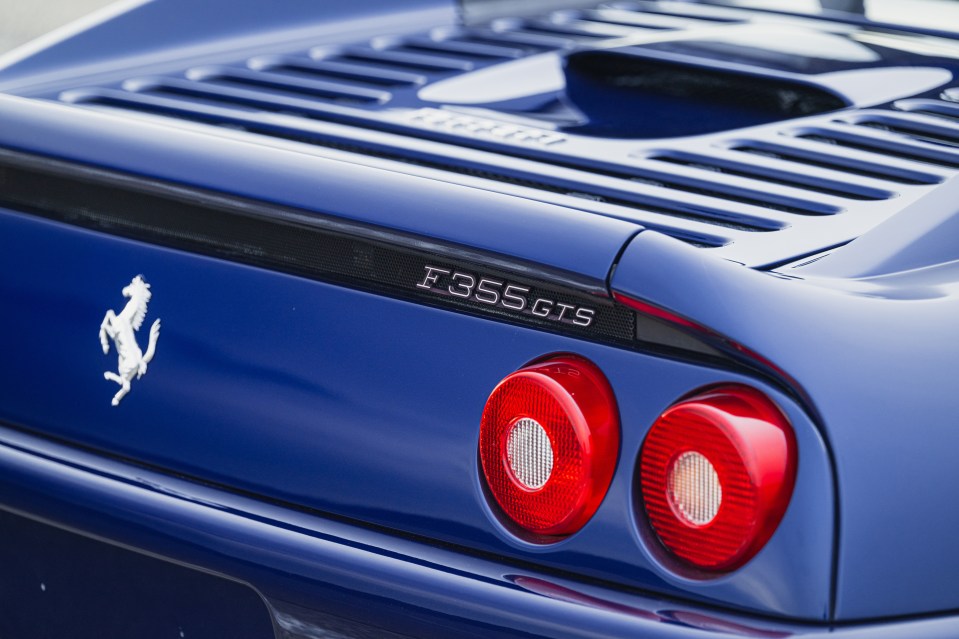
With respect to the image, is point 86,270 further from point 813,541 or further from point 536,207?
point 813,541

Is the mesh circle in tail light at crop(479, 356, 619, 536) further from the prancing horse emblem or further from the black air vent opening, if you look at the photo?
the black air vent opening

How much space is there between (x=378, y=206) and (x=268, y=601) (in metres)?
0.55

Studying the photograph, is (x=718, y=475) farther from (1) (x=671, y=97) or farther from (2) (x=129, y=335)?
(1) (x=671, y=97)

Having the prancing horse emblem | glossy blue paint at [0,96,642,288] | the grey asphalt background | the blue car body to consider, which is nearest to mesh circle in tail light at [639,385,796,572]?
the blue car body

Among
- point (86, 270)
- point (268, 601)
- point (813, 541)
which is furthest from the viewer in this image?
point (86, 270)

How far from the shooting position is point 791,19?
2.99 m

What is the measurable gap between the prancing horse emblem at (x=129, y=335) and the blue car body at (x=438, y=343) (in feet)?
0.05

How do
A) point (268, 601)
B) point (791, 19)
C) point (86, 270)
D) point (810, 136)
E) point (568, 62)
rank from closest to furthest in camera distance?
point (268, 601) → point (86, 270) → point (810, 136) → point (568, 62) → point (791, 19)

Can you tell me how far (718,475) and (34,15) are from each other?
1076 centimetres

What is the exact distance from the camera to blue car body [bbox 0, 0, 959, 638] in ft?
5.02

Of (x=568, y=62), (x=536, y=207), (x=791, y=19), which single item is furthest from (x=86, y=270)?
(x=791, y=19)

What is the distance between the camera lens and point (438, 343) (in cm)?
169

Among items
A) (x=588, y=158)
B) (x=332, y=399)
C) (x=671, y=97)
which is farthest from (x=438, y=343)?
(x=671, y=97)

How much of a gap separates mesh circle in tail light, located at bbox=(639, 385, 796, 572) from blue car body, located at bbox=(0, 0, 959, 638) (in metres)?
0.02
